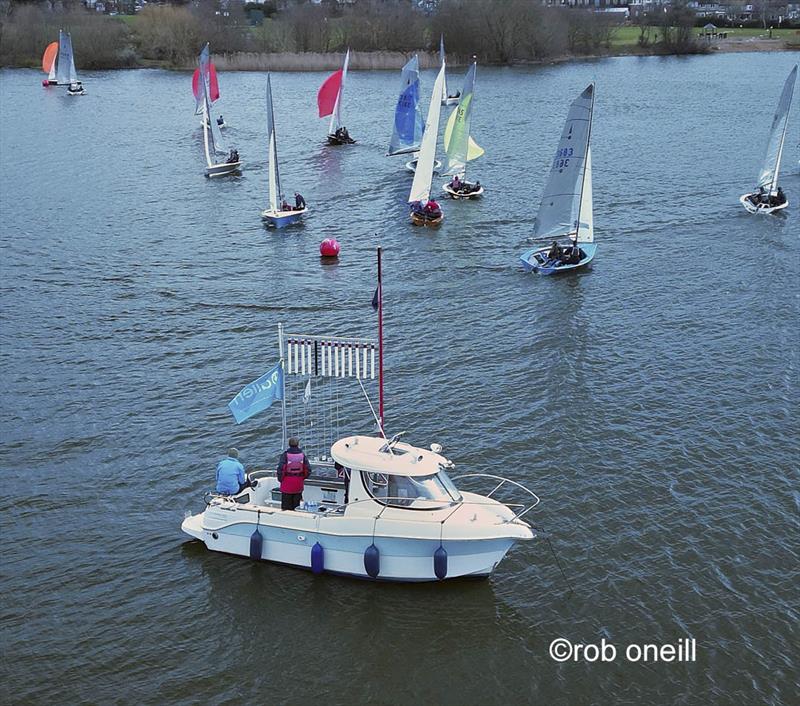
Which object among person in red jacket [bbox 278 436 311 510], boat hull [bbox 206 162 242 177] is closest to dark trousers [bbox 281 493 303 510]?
person in red jacket [bbox 278 436 311 510]

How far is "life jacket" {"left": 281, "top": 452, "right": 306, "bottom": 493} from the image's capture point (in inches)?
1112

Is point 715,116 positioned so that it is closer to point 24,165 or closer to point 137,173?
point 137,173

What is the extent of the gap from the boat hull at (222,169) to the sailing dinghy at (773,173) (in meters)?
39.9

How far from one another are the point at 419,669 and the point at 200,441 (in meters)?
14.9

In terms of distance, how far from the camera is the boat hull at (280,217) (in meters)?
64.4

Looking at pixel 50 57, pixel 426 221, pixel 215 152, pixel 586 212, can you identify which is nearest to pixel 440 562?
pixel 586 212

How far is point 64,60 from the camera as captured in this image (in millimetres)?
130500

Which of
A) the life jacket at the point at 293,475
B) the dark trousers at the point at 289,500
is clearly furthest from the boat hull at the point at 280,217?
the dark trousers at the point at 289,500

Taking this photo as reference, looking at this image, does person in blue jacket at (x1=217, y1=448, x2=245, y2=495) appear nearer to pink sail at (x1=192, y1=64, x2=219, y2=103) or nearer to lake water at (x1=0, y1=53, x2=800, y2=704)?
lake water at (x1=0, y1=53, x2=800, y2=704)

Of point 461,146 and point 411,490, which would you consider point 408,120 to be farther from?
point 411,490

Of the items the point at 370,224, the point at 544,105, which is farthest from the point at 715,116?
the point at 370,224

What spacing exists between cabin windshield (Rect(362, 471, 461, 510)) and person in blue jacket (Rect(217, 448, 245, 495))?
14.9 ft

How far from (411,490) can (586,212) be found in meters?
33.2

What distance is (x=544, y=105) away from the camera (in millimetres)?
110375
